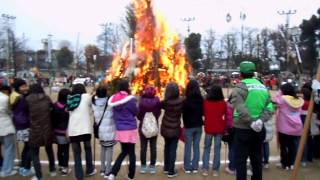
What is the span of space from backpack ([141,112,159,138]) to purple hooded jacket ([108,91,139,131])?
0.53 metres

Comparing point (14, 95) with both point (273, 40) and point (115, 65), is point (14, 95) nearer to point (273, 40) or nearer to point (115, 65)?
point (115, 65)

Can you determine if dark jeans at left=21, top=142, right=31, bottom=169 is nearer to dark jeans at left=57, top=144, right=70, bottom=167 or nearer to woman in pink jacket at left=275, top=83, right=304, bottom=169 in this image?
dark jeans at left=57, top=144, right=70, bottom=167

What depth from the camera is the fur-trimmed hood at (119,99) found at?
331 inches

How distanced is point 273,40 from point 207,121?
6582 cm

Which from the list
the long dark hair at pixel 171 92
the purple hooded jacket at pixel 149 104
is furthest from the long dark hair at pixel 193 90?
the purple hooded jacket at pixel 149 104

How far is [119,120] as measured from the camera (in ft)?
28.0

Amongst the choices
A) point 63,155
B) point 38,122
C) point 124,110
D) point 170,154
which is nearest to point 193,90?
point 170,154

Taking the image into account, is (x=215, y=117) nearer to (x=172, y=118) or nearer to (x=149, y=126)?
(x=172, y=118)

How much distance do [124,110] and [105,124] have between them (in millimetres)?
536

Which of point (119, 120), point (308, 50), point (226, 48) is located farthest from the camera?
point (226, 48)

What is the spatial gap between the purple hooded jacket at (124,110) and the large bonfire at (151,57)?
46.7 ft

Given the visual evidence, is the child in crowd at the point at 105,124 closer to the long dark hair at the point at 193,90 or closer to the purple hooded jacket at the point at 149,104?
the purple hooded jacket at the point at 149,104

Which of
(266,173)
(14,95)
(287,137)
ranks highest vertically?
(14,95)

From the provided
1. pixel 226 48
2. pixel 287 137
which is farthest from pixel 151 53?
pixel 226 48
